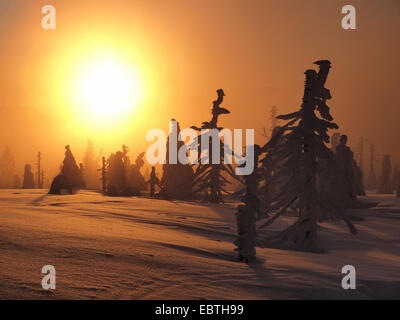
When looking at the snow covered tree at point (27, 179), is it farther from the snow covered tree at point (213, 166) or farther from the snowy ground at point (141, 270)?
the snowy ground at point (141, 270)

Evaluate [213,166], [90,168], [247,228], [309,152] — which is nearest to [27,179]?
[90,168]

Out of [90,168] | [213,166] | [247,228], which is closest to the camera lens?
[247,228]

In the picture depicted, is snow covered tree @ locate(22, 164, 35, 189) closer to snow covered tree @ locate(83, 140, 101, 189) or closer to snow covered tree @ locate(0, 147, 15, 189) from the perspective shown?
snow covered tree @ locate(83, 140, 101, 189)

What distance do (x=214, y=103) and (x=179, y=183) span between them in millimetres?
7109

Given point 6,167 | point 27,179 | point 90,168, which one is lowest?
point 27,179

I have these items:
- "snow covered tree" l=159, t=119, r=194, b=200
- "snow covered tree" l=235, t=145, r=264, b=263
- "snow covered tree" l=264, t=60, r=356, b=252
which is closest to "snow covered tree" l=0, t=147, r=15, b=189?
"snow covered tree" l=159, t=119, r=194, b=200

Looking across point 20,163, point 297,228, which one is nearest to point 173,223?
point 297,228

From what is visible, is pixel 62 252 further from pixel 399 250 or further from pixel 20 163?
pixel 20 163

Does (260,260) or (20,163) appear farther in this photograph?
(20,163)

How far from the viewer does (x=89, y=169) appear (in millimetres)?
76938

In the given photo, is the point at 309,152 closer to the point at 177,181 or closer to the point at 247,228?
the point at 247,228
